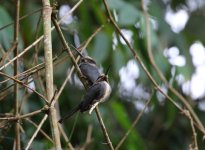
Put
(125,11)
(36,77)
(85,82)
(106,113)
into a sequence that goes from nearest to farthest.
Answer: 1. (85,82)
2. (36,77)
3. (125,11)
4. (106,113)

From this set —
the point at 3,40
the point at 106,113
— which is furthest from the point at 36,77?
the point at 106,113

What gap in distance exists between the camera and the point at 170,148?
14.9ft

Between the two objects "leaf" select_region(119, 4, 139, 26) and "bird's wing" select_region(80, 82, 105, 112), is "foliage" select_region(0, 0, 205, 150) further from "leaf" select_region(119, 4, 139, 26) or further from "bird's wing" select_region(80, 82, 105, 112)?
"bird's wing" select_region(80, 82, 105, 112)

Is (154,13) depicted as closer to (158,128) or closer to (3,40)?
(3,40)

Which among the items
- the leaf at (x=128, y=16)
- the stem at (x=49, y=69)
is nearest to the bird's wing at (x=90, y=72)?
the stem at (x=49, y=69)

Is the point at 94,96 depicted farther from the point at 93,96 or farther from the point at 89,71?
the point at 89,71

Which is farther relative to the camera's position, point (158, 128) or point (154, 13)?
point (158, 128)

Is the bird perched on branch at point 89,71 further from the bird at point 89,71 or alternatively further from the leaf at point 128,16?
the leaf at point 128,16

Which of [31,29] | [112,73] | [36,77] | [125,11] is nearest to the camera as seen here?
[36,77]

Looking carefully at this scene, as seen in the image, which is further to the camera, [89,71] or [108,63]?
[108,63]

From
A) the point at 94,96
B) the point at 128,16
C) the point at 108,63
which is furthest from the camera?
the point at 108,63

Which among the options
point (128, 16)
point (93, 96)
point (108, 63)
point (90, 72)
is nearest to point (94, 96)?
point (93, 96)

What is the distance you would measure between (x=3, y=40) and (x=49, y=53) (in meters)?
0.85

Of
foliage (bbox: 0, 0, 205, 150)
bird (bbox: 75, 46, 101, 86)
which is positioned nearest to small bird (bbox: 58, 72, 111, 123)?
bird (bbox: 75, 46, 101, 86)
